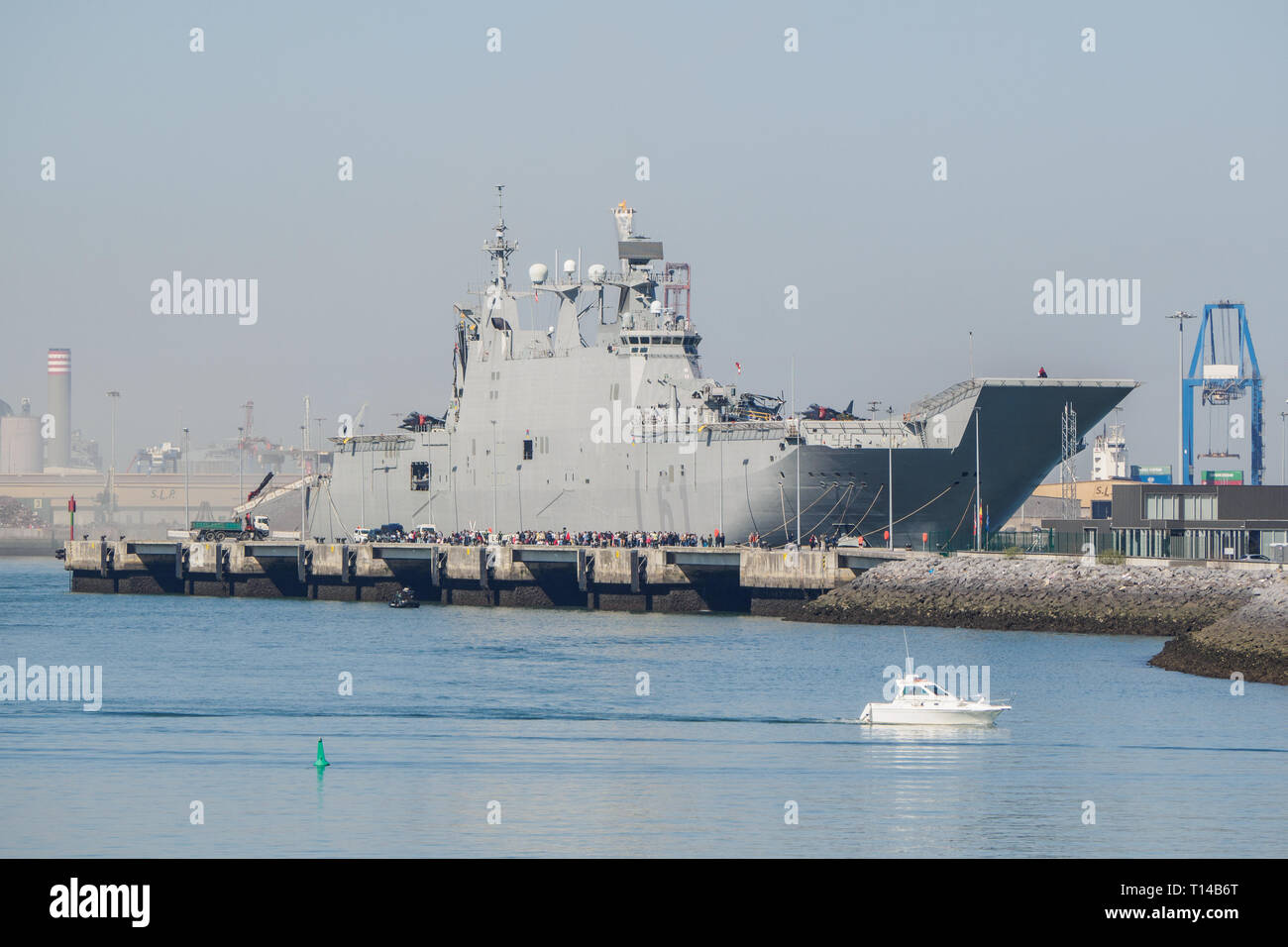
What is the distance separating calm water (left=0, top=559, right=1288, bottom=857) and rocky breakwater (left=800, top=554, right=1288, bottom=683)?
1.93m

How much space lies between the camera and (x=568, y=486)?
9362cm

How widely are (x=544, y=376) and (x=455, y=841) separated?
65429mm

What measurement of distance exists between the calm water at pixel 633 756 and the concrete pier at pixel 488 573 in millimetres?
13284

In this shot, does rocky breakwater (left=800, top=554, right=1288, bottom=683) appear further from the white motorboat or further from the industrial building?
the white motorboat

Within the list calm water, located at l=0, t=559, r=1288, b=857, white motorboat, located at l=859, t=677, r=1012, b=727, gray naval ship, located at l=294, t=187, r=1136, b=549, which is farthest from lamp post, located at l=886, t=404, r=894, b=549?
white motorboat, located at l=859, t=677, r=1012, b=727

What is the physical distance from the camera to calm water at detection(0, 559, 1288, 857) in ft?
102

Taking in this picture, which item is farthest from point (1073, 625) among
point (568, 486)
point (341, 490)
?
point (341, 490)

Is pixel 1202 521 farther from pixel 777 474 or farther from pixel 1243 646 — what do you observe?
pixel 1243 646

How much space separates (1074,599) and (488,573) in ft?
106

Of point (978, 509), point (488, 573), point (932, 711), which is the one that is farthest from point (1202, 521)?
point (488, 573)

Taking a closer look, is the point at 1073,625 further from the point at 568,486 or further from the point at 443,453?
the point at 443,453

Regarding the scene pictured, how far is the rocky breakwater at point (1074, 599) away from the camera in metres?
54.6

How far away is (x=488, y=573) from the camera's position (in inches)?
3514

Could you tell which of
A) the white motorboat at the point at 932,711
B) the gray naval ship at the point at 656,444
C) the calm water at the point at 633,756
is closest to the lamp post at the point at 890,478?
the gray naval ship at the point at 656,444
